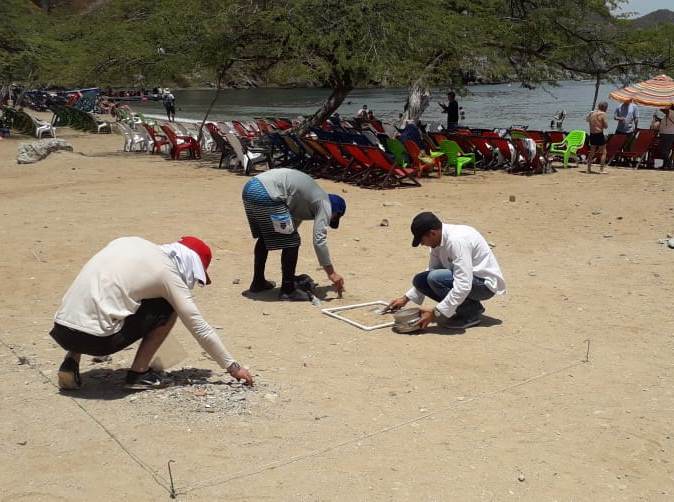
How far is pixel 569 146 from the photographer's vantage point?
15.8 meters

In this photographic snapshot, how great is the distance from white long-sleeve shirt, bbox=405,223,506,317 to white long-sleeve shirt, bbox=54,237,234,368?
6.41 ft

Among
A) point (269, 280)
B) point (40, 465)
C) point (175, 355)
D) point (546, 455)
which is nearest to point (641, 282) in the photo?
point (269, 280)

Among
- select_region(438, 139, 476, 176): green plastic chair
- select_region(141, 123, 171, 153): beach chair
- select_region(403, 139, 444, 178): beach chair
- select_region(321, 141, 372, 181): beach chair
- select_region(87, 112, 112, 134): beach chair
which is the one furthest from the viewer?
select_region(87, 112, 112, 134): beach chair

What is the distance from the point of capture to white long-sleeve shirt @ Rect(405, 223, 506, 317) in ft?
18.1

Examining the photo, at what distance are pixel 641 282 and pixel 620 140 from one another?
358 inches

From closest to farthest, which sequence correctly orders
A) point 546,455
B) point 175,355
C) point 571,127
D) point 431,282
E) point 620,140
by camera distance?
point 546,455, point 175,355, point 431,282, point 620,140, point 571,127

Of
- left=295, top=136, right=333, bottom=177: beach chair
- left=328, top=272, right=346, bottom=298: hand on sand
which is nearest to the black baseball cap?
left=328, top=272, right=346, bottom=298: hand on sand

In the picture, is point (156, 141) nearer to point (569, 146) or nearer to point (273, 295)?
point (569, 146)

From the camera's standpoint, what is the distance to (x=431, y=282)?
577cm

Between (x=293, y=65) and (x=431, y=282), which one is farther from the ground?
(x=293, y=65)

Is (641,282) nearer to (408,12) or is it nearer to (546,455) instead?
(546,455)

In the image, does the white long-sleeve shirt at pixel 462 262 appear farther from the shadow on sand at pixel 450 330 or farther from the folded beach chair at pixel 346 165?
the folded beach chair at pixel 346 165

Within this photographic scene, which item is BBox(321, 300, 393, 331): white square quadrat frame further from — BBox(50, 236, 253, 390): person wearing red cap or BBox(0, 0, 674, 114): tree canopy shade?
BBox(0, 0, 674, 114): tree canopy shade

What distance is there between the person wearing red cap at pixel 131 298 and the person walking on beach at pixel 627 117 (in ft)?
43.1
